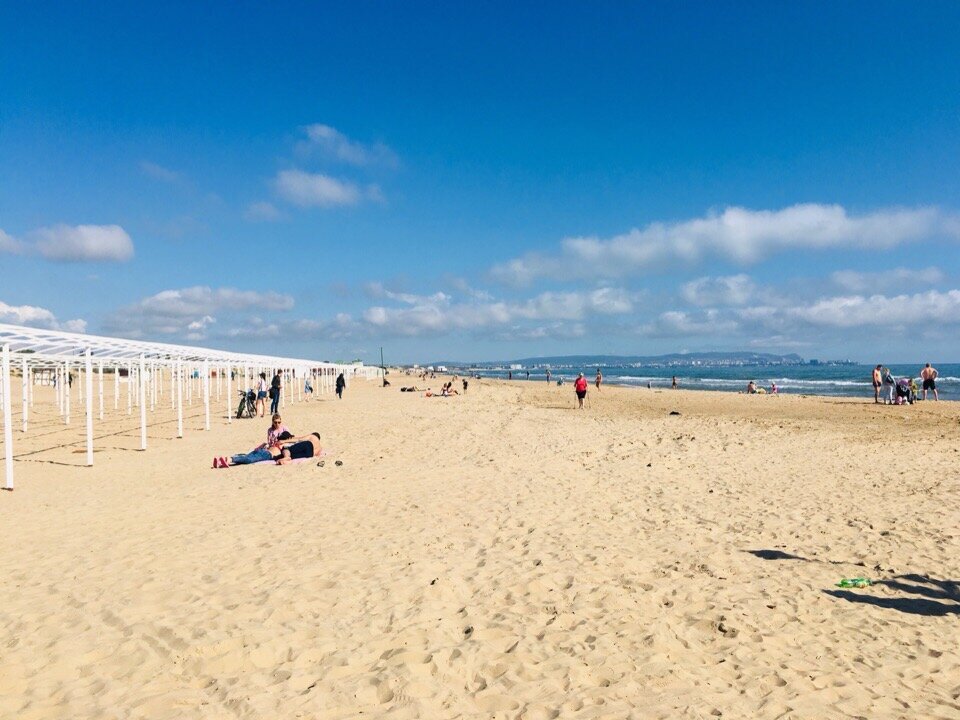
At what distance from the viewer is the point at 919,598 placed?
456cm

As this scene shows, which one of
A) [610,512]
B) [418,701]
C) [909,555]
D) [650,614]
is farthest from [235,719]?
[909,555]

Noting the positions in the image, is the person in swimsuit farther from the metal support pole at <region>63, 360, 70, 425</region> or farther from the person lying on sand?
the metal support pole at <region>63, 360, 70, 425</region>

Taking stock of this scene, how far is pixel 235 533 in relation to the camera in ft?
20.9

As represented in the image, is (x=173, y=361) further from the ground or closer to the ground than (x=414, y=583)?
further from the ground

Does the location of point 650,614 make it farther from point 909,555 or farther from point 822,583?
point 909,555

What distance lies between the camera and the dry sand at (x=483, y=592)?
3.27 metres

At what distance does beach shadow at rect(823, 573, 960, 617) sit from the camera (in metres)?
4.34

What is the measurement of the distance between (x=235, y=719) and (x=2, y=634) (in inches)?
84.3

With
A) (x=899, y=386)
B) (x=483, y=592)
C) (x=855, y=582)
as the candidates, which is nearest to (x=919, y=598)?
(x=855, y=582)

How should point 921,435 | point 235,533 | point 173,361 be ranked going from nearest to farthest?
point 235,533 < point 921,435 < point 173,361

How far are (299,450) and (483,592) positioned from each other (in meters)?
6.99

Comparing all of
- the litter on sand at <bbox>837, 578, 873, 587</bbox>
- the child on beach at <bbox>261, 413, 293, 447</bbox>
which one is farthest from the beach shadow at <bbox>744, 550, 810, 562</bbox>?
the child on beach at <bbox>261, 413, 293, 447</bbox>

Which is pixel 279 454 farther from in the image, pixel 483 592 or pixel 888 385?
pixel 888 385

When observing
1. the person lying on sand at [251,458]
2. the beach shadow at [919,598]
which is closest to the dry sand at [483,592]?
the beach shadow at [919,598]
